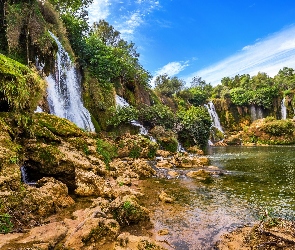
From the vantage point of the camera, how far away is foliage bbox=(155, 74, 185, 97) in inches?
2035

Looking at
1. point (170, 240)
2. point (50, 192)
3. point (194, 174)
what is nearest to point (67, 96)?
point (194, 174)

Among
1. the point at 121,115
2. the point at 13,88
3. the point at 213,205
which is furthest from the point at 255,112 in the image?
the point at 13,88

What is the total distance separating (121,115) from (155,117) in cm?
621

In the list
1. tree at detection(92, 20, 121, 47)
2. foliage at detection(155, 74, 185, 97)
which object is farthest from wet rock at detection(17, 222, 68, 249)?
foliage at detection(155, 74, 185, 97)

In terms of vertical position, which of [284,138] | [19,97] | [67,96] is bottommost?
[284,138]

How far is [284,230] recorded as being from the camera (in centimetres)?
560

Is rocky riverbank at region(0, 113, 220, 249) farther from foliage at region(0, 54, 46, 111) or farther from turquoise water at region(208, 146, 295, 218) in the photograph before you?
turquoise water at region(208, 146, 295, 218)

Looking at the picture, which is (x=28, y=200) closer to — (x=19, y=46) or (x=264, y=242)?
(x=264, y=242)

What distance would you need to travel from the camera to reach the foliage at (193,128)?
1249 inches

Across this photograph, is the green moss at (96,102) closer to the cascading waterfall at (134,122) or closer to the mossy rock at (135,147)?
the cascading waterfall at (134,122)

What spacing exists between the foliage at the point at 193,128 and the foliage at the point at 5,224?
2703 centimetres

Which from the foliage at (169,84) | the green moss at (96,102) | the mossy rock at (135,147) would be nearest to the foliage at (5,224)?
the mossy rock at (135,147)

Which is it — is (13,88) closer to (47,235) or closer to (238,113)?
(47,235)

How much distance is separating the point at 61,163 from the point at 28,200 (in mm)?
2312
